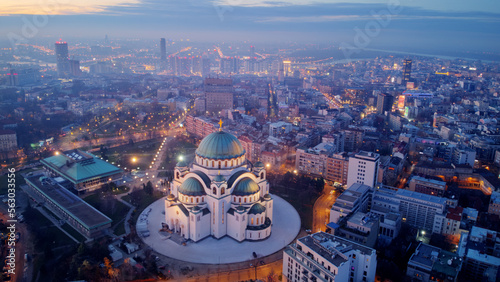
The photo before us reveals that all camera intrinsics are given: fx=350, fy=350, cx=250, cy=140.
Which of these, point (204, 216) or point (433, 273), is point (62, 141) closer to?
point (204, 216)

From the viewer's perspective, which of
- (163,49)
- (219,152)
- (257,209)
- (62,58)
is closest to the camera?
(257,209)

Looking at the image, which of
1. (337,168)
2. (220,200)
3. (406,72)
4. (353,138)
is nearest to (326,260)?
(220,200)

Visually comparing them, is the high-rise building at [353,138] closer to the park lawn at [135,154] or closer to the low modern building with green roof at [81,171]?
the park lawn at [135,154]

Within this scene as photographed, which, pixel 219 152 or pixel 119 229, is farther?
pixel 119 229

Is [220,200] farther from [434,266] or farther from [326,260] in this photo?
[434,266]

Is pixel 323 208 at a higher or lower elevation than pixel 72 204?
lower

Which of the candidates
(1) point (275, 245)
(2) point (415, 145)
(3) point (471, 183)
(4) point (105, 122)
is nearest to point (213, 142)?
(1) point (275, 245)
